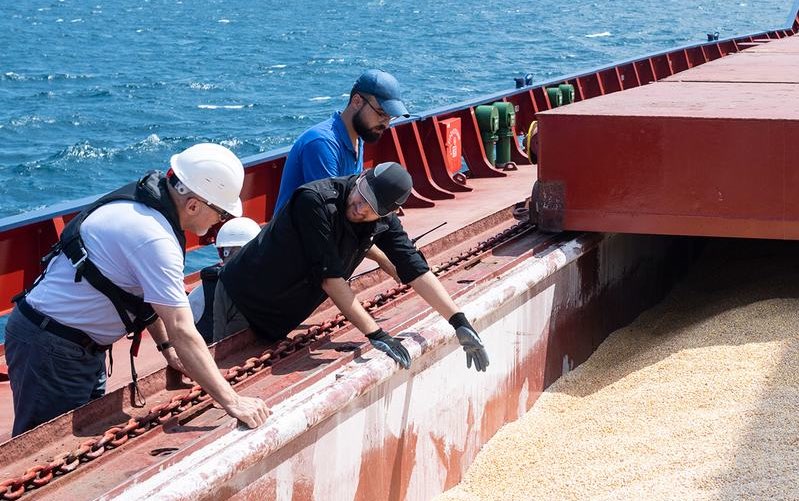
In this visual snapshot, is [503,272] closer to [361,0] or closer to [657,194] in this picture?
[657,194]

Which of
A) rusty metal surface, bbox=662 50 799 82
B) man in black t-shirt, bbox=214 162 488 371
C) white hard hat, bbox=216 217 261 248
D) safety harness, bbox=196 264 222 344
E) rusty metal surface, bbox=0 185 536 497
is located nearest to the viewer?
rusty metal surface, bbox=0 185 536 497

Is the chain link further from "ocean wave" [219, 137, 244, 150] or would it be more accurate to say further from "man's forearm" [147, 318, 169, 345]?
"ocean wave" [219, 137, 244, 150]

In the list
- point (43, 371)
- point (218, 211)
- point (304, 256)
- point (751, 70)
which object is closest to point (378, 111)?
point (304, 256)

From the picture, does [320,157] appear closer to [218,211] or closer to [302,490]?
[218,211]

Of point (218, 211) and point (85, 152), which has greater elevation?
point (218, 211)

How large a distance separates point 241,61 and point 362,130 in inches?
2014

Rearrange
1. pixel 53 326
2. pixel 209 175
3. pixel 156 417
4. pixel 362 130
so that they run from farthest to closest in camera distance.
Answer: pixel 362 130
pixel 156 417
pixel 53 326
pixel 209 175

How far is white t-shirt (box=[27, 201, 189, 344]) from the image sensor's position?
143 inches

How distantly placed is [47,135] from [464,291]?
1050 inches

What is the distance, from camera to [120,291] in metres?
3.88

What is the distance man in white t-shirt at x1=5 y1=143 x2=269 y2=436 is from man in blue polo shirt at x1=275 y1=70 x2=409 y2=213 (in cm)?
121

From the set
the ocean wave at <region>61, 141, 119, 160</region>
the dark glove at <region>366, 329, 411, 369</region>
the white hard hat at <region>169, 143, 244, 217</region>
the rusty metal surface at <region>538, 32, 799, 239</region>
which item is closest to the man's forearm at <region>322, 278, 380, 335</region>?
the dark glove at <region>366, 329, 411, 369</region>

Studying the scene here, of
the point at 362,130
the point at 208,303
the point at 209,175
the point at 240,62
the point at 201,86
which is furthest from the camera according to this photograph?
the point at 240,62

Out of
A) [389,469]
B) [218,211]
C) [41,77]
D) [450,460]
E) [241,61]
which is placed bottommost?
[241,61]
